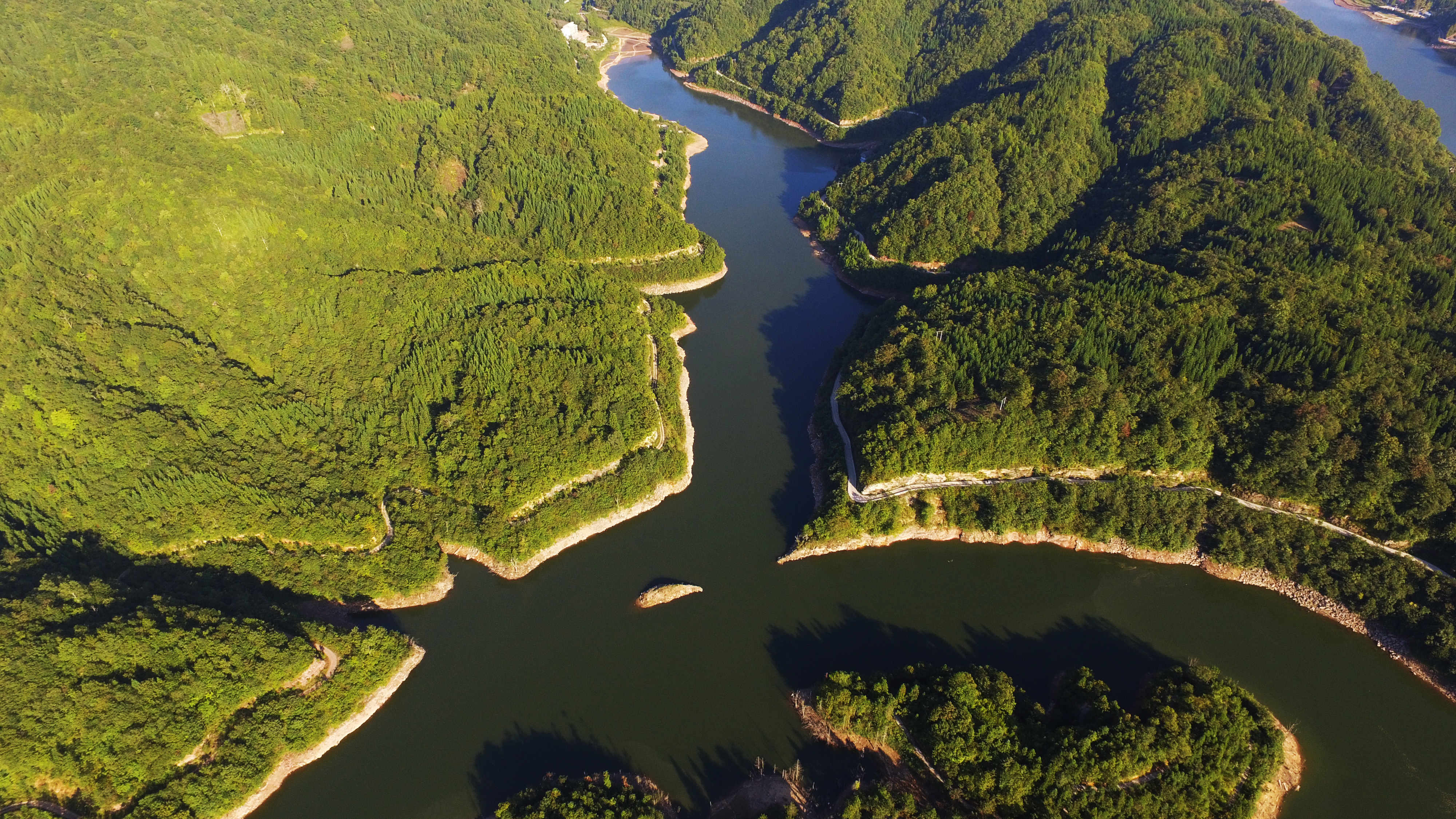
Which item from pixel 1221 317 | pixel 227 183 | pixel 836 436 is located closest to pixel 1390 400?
pixel 1221 317

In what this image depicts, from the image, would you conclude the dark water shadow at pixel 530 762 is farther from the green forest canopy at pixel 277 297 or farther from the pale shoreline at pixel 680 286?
the pale shoreline at pixel 680 286

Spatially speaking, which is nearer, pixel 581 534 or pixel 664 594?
pixel 664 594

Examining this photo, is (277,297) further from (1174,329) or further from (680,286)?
(1174,329)

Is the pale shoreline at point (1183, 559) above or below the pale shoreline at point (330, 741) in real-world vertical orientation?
above

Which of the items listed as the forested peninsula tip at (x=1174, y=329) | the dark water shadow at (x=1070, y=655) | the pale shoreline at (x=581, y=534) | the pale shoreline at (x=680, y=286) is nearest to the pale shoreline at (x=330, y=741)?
the pale shoreline at (x=581, y=534)

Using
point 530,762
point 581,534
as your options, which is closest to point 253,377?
point 581,534

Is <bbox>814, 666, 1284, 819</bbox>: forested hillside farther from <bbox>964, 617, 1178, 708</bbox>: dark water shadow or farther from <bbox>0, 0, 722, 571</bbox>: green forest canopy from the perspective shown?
<bbox>0, 0, 722, 571</bbox>: green forest canopy
